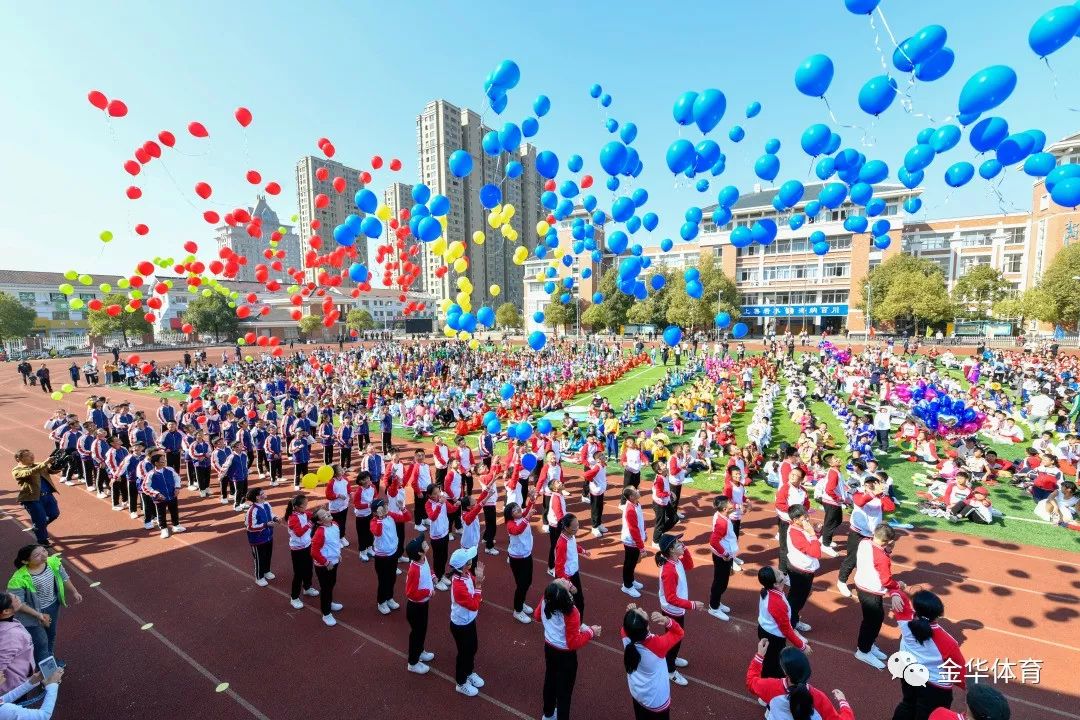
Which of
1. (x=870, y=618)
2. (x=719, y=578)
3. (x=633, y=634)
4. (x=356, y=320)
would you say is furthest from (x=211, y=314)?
(x=870, y=618)

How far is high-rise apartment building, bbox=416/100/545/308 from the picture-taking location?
281 ft

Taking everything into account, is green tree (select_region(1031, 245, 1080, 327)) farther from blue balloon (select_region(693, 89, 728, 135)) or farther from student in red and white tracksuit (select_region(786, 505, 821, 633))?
student in red and white tracksuit (select_region(786, 505, 821, 633))

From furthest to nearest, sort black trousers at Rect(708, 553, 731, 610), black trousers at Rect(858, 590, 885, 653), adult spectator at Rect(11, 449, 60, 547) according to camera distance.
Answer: adult spectator at Rect(11, 449, 60, 547) < black trousers at Rect(708, 553, 731, 610) < black trousers at Rect(858, 590, 885, 653)

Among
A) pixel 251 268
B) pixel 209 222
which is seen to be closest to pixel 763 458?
pixel 209 222

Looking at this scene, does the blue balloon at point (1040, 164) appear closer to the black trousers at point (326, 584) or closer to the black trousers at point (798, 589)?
the black trousers at point (798, 589)

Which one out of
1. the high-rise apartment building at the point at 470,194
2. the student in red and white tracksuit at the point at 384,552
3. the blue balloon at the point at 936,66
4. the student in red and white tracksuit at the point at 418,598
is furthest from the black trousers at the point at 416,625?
the high-rise apartment building at the point at 470,194

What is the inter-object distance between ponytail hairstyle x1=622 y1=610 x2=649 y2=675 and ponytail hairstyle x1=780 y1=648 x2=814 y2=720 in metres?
0.93

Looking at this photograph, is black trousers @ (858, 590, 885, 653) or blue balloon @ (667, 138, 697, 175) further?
blue balloon @ (667, 138, 697, 175)

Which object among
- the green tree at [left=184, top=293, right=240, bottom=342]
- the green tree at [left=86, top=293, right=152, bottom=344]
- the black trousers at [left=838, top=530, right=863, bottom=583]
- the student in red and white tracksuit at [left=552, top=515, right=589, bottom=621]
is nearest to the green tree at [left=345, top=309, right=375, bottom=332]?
the green tree at [left=184, top=293, right=240, bottom=342]

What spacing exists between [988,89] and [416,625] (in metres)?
10.3

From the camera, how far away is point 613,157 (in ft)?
34.9

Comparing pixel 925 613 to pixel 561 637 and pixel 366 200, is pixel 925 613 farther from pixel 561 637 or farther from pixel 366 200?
pixel 366 200

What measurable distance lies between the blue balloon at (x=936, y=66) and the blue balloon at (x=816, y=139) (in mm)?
1759

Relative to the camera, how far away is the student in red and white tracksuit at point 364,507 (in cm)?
714
